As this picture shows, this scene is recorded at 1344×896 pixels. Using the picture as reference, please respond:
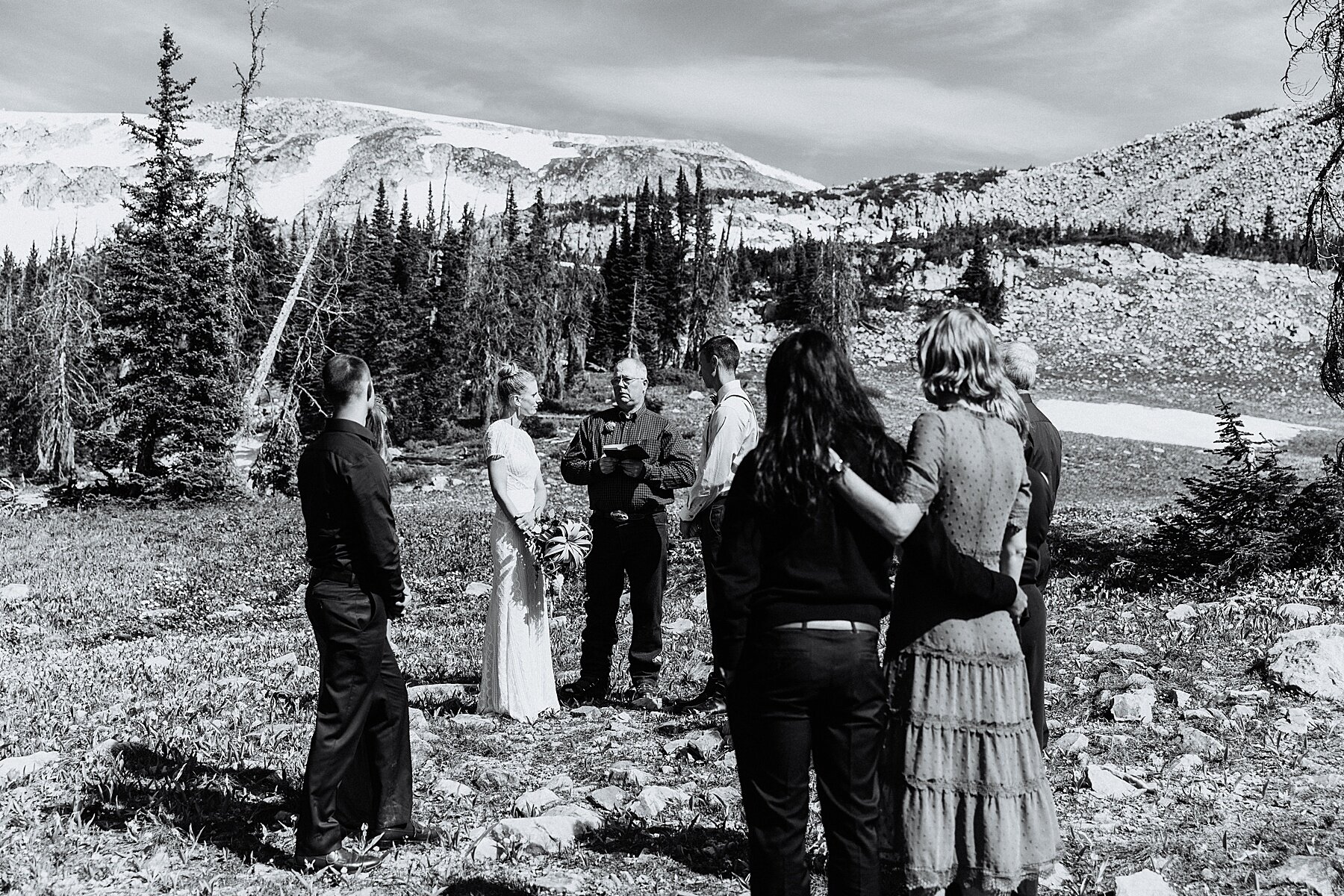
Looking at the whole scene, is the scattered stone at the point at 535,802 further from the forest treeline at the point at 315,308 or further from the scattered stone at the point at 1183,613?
the forest treeline at the point at 315,308

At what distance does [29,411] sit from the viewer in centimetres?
4088

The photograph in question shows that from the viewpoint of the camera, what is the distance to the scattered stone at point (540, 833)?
192 inches

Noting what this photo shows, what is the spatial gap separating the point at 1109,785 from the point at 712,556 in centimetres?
320

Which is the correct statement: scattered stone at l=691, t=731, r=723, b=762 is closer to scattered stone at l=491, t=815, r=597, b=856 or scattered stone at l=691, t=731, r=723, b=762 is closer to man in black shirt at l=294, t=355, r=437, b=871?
scattered stone at l=491, t=815, r=597, b=856

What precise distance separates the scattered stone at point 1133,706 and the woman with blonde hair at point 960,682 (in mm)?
3467

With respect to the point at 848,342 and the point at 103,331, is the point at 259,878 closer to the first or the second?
the point at 103,331

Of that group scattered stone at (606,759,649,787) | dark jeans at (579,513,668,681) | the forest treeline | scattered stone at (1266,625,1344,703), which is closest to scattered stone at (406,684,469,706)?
dark jeans at (579,513,668,681)

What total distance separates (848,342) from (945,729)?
196ft

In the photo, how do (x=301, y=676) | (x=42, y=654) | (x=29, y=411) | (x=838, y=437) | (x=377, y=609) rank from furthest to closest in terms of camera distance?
(x=29, y=411) → (x=42, y=654) → (x=301, y=676) → (x=377, y=609) → (x=838, y=437)

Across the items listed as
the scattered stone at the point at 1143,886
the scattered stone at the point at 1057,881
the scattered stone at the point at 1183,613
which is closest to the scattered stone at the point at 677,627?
the scattered stone at the point at 1183,613

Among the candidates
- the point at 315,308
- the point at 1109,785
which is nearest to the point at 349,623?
the point at 1109,785

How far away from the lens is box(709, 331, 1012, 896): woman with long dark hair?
11.0 ft

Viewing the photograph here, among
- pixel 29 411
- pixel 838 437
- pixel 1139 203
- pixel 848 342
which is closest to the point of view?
pixel 838 437

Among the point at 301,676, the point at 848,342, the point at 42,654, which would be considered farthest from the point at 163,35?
the point at 848,342
